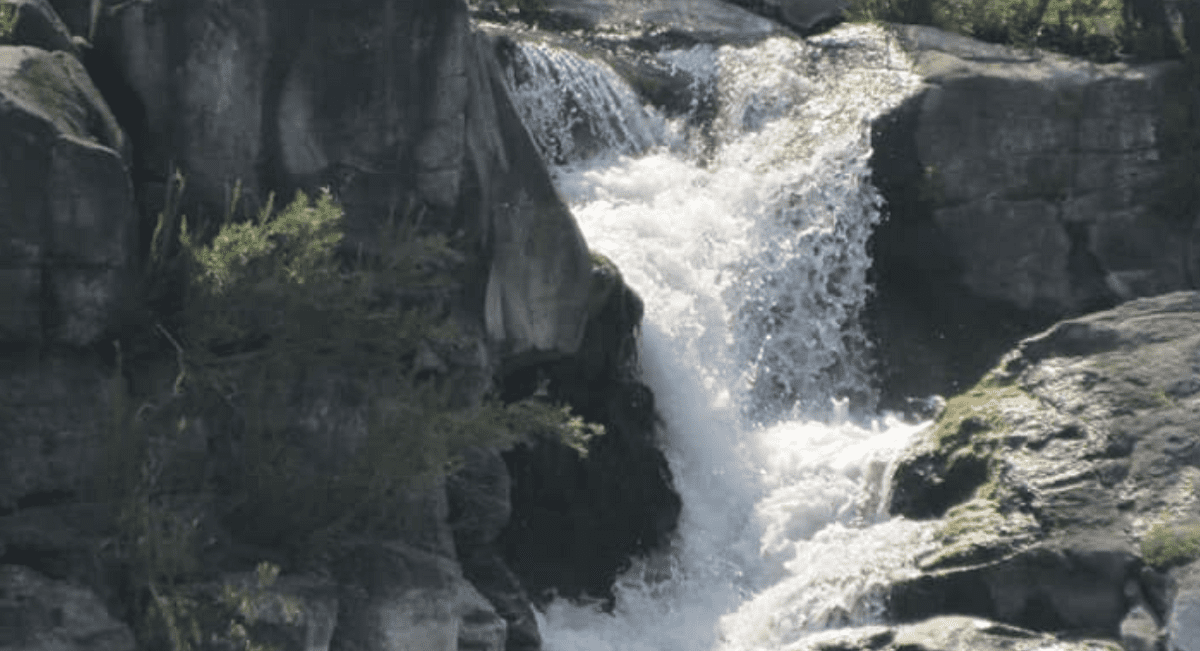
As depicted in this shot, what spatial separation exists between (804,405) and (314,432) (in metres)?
5.64

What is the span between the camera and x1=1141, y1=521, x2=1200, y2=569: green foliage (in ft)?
38.4

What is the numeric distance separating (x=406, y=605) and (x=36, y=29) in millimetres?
4248

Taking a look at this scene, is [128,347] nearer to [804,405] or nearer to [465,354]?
[465,354]

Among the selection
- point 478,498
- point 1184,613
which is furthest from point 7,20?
point 1184,613

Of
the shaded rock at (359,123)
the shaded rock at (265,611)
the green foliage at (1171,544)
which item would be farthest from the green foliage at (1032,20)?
the shaded rock at (265,611)

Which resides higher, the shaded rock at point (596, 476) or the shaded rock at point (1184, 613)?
the shaded rock at point (1184, 613)

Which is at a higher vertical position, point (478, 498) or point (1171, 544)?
point (1171, 544)

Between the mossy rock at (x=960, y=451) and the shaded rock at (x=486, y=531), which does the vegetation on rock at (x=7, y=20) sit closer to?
the shaded rock at (x=486, y=531)

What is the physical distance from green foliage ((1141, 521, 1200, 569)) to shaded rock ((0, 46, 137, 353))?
651 cm

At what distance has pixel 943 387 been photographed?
675 inches

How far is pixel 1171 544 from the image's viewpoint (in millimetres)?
11820

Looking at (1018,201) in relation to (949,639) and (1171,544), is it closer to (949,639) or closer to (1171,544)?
(1171,544)

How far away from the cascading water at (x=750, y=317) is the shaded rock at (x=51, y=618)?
3886 millimetres

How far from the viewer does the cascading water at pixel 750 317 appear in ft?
45.3
